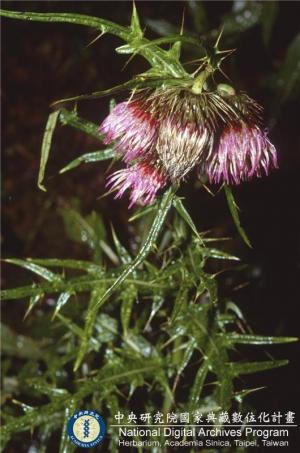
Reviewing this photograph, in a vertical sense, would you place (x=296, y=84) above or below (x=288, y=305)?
above

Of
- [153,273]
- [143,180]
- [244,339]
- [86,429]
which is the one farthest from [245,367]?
[143,180]

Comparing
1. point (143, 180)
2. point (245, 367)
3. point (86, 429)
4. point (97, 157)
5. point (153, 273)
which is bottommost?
point (86, 429)

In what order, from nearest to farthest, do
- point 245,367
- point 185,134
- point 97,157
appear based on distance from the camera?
point 185,134
point 97,157
point 245,367

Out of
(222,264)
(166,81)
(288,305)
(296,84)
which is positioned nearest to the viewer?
(166,81)

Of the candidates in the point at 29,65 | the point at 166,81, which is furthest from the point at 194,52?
the point at 166,81

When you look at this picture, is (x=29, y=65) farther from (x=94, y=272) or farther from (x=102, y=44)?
(x=94, y=272)

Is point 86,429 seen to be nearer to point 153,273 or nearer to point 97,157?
point 153,273

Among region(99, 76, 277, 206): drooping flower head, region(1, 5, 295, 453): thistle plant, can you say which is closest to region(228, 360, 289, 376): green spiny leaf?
region(1, 5, 295, 453): thistle plant

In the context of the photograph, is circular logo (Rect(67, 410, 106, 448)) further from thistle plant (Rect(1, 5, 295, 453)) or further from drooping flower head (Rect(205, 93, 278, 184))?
drooping flower head (Rect(205, 93, 278, 184))
